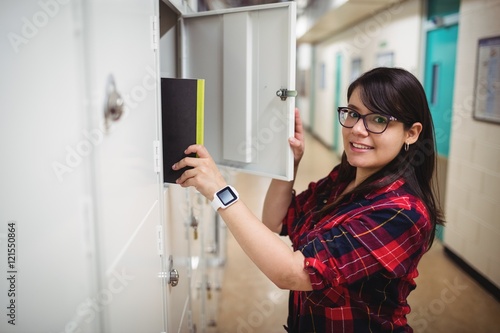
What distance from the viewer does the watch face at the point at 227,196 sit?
1.11m

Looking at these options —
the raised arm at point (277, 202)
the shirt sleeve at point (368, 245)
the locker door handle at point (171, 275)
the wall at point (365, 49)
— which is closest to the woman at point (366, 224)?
the shirt sleeve at point (368, 245)

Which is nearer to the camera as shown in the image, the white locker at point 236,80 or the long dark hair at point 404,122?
the long dark hair at point 404,122

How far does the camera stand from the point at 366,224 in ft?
3.65

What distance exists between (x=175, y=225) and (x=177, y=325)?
371 mm

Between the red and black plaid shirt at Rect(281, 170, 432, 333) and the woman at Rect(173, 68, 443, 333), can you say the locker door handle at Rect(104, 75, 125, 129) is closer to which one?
the woman at Rect(173, 68, 443, 333)

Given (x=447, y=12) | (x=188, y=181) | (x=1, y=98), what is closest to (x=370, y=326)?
(x=188, y=181)

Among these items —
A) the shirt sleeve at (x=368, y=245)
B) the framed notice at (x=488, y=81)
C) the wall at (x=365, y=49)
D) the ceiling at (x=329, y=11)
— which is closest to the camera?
the shirt sleeve at (x=368, y=245)

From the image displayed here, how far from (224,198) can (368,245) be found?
387mm

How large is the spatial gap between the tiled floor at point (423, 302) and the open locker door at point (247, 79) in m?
1.69

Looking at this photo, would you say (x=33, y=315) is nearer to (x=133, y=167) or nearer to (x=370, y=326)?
(x=133, y=167)

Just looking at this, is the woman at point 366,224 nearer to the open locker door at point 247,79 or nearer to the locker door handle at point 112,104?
the open locker door at point 247,79

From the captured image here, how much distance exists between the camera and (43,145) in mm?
714

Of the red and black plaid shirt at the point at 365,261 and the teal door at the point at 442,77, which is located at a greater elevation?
the teal door at the point at 442,77

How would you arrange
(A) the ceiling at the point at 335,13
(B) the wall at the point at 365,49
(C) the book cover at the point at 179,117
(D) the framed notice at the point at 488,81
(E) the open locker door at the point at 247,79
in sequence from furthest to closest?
(A) the ceiling at the point at 335,13, (B) the wall at the point at 365,49, (D) the framed notice at the point at 488,81, (E) the open locker door at the point at 247,79, (C) the book cover at the point at 179,117
